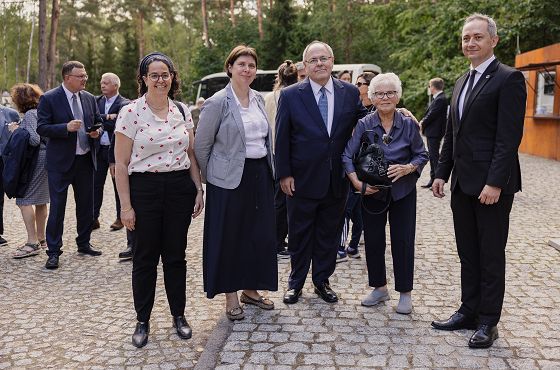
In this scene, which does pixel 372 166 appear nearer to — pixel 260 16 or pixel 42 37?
pixel 42 37

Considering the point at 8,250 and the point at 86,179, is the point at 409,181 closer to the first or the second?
the point at 86,179

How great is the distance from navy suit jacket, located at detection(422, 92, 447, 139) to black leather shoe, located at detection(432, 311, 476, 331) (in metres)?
6.93

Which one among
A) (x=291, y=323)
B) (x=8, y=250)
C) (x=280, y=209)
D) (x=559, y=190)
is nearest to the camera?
(x=291, y=323)

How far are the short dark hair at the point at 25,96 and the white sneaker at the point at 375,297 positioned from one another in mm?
4457

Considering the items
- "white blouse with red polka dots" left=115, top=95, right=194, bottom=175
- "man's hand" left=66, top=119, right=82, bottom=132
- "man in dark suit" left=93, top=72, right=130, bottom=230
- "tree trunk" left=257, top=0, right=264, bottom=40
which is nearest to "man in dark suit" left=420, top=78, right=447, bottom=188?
"man in dark suit" left=93, top=72, right=130, bottom=230

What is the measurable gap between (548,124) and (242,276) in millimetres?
16086

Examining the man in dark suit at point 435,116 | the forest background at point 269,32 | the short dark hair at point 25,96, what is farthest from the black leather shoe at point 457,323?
the forest background at point 269,32

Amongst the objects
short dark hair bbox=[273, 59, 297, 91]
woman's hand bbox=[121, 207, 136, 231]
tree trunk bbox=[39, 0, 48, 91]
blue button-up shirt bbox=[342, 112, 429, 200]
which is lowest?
woman's hand bbox=[121, 207, 136, 231]

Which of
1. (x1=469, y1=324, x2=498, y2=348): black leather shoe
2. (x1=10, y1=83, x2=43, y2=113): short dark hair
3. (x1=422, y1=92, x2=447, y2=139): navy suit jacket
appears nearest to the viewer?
(x1=469, y1=324, x2=498, y2=348): black leather shoe

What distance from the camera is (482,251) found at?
158 inches

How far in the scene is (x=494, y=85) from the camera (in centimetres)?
380

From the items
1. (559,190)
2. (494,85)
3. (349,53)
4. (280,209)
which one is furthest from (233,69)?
(349,53)

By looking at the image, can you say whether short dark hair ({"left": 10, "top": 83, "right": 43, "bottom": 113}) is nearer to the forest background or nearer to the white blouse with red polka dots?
the white blouse with red polka dots

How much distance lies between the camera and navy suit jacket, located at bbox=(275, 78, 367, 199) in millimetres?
4684
